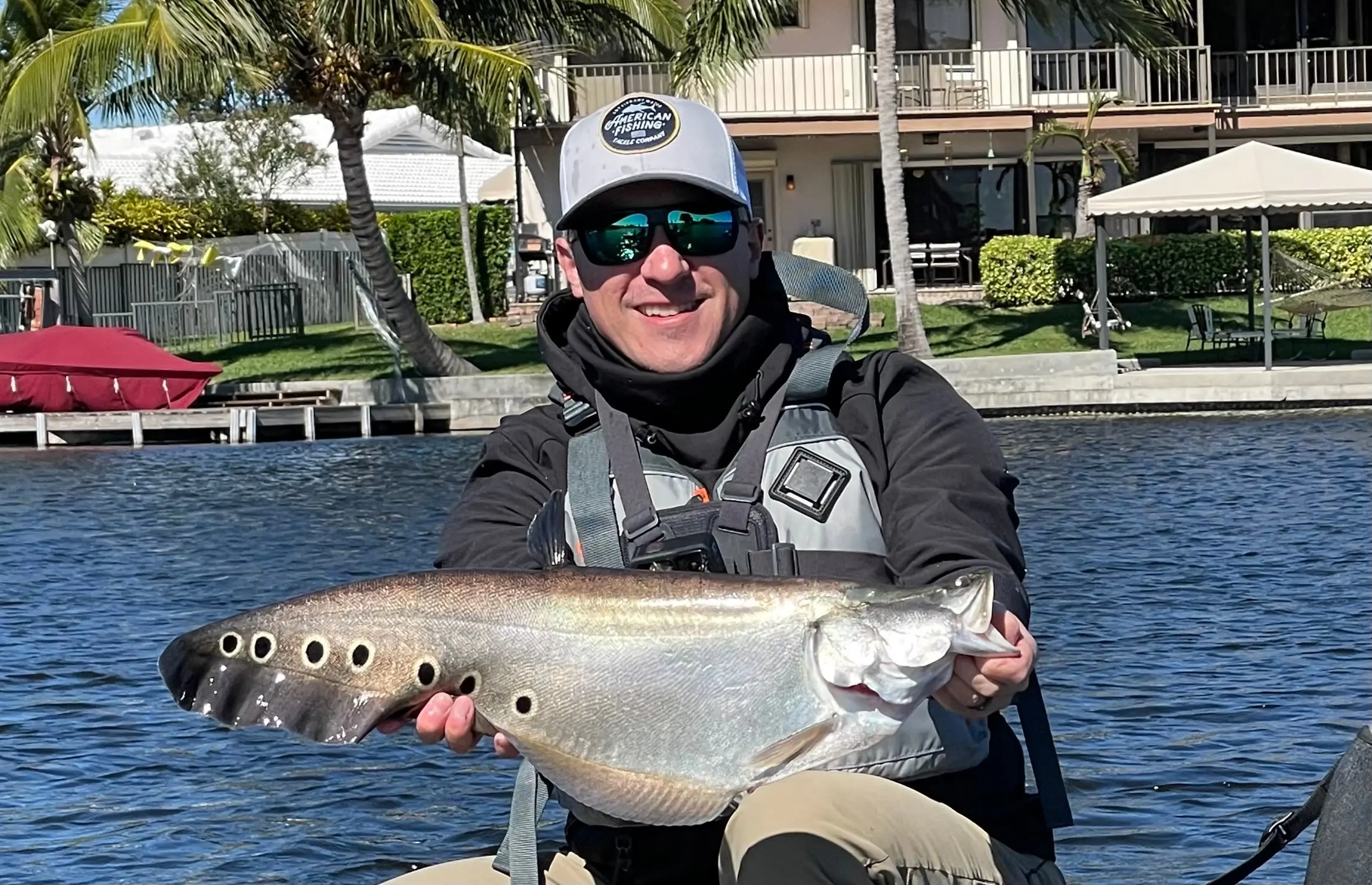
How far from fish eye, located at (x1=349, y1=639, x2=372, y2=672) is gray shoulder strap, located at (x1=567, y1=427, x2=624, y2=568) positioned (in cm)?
48

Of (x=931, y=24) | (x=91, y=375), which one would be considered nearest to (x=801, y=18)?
(x=931, y=24)

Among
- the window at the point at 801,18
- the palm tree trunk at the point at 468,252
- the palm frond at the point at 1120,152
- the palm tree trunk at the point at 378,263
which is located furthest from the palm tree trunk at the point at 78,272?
the palm frond at the point at 1120,152

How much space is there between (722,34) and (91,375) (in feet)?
33.2

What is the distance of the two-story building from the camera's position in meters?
37.5

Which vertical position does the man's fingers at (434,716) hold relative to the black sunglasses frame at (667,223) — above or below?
below

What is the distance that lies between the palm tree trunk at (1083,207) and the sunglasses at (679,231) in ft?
96.0

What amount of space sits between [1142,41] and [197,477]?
16.3m

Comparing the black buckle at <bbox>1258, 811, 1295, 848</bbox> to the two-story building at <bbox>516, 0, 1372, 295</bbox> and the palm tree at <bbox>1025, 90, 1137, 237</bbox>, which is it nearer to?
the palm tree at <bbox>1025, 90, 1137, 237</bbox>

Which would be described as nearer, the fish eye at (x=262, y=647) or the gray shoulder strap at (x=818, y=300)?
the fish eye at (x=262, y=647)

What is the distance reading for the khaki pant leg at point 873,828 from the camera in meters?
3.12

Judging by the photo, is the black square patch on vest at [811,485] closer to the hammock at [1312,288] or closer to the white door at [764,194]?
the hammock at [1312,288]

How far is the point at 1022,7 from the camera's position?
30.6 m

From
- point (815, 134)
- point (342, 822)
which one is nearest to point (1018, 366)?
point (815, 134)

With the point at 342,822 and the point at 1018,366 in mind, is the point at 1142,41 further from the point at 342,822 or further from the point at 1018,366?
the point at 342,822
